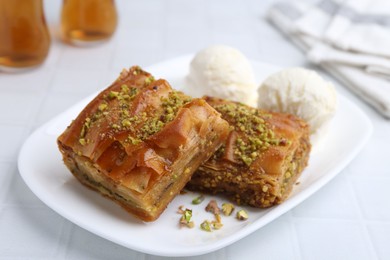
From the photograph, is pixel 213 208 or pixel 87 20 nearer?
pixel 213 208

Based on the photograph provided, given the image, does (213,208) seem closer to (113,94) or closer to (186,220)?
(186,220)

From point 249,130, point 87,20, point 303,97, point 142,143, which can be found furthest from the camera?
point 87,20

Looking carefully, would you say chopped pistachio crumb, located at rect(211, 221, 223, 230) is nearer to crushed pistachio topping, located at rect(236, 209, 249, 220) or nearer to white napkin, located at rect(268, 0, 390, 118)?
crushed pistachio topping, located at rect(236, 209, 249, 220)

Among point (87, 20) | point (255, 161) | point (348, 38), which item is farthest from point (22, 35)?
point (348, 38)

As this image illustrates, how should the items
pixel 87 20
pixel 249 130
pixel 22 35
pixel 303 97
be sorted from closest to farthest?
1. pixel 249 130
2. pixel 303 97
3. pixel 22 35
4. pixel 87 20

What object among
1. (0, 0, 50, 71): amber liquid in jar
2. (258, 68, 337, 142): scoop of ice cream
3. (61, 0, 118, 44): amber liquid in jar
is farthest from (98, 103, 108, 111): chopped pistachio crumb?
(61, 0, 118, 44): amber liquid in jar

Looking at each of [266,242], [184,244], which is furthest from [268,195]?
[184,244]

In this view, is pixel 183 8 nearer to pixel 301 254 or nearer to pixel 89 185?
pixel 89 185
